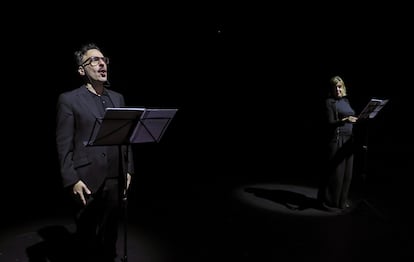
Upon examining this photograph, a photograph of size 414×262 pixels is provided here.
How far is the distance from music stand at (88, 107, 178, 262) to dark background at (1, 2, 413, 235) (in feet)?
11.6

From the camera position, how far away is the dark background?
7.80 meters

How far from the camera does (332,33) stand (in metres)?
10.7

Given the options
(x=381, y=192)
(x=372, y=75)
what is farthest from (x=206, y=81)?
(x=381, y=192)

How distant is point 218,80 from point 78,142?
887 cm

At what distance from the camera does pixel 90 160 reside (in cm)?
295

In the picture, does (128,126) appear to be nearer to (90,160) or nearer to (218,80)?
(90,160)

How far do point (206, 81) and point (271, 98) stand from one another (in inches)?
88.3

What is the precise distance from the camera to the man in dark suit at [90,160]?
2850 millimetres

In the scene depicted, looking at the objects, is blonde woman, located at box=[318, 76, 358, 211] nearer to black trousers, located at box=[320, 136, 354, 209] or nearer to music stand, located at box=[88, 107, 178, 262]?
black trousers, located at box=[320, 136, 354, 209]

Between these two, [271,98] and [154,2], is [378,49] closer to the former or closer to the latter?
[271,98]

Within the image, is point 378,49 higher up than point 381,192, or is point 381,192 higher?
point 378,49

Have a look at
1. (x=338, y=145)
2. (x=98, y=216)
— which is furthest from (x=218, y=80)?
(x=98, y=216)

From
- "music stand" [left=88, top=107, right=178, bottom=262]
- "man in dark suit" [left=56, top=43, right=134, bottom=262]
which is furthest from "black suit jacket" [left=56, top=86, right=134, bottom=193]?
"music stand" [left=88, top=107, right=178, bottom=262]

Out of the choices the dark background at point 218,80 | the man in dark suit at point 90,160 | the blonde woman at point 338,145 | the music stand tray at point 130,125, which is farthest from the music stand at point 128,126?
the dark background at point 218,80
